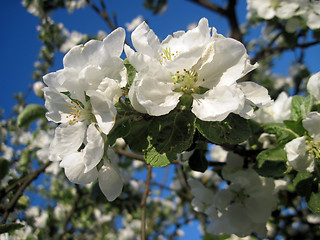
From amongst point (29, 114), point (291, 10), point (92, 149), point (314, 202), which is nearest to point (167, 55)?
point (92, 149)

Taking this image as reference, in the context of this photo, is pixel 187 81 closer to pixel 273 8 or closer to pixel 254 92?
pixel 254 92

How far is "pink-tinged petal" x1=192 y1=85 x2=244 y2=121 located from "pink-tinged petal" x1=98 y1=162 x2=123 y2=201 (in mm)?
311

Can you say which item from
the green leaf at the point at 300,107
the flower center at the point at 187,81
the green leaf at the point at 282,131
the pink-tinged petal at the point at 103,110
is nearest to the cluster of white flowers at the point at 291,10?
the green leaf at the point at 300,107

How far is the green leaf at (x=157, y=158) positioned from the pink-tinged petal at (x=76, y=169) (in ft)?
0.55

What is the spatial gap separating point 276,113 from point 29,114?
138 cm

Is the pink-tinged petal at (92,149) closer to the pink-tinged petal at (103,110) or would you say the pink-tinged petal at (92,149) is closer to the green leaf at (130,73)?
the pink-tinged petal at (103,110)

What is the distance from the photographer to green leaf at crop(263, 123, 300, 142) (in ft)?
3.55

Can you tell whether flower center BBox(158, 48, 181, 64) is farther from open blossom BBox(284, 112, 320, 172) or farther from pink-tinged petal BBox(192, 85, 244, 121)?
open blossom BBox(284, 112, 320, 172)

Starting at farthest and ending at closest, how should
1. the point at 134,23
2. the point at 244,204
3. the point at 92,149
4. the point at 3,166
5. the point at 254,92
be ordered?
the point at 134,23, the point at 3,166, the point at 244,204, the point at 254,92, the point at 92,149

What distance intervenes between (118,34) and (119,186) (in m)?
0.47

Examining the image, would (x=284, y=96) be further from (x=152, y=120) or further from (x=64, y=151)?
(x=64, y=151)

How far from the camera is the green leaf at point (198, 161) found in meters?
1.06

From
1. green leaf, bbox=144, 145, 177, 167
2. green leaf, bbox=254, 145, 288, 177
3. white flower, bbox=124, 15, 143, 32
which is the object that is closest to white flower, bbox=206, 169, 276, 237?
green leaf, bbox=254, 145, 288, 177

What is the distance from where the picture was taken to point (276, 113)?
1577mm
